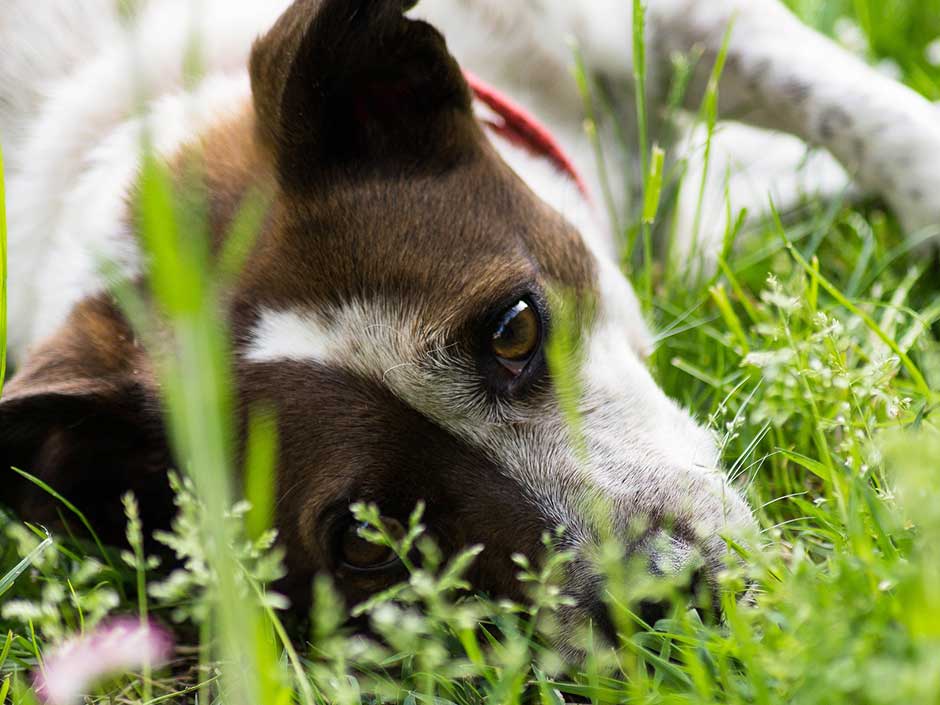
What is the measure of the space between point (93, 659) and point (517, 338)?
0.94 metres

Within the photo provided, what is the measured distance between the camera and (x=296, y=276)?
82.9 inches

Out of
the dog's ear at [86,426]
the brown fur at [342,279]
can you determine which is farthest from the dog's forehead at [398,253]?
the dog's ear at [86,426]

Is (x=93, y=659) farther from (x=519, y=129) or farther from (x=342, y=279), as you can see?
(x=519, y=129)

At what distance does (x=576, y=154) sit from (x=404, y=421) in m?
1.35

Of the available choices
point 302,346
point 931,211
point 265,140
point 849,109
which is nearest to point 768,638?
point 302,346

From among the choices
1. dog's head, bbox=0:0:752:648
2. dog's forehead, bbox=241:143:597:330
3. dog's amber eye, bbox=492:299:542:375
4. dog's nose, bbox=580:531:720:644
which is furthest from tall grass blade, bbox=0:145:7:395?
dog's nose, bbox=580:531:720:644

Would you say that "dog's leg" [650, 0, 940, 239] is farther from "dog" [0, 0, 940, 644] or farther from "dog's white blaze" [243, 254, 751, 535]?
"dog's white blaze" [243, 254, 751, 535]

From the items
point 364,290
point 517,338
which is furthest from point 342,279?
point 517,338

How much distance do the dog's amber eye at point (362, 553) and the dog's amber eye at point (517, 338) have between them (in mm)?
419

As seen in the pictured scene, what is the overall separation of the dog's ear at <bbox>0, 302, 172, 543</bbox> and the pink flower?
12.9 inches

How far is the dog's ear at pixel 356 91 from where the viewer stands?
209 cm

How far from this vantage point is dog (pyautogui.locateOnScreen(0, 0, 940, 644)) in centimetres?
201

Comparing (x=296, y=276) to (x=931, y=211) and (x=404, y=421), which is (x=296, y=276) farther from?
(x=931, y=211)

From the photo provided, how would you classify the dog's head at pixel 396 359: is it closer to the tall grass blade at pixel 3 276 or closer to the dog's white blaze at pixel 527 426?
the dog's white blaze at pixel 527 426
